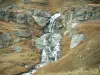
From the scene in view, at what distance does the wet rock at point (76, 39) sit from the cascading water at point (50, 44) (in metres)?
3.68

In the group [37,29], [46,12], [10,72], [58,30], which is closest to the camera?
[10,72]

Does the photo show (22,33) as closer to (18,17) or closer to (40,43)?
(40,43)

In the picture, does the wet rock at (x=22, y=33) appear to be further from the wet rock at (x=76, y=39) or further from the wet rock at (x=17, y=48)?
the wet rock at (x=76, y=39)

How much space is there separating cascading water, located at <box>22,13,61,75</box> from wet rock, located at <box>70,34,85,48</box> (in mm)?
3683

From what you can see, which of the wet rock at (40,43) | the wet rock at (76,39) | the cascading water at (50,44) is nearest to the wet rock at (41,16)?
the cascading water at (50,44)

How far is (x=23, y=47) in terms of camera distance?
68312 mm

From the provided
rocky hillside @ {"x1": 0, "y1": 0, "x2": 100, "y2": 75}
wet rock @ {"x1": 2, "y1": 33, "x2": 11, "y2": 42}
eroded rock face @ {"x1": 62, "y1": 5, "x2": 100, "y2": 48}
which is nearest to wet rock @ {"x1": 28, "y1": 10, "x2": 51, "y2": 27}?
rocky hillside @ {"x1": 0, "y1": 0, "x2": 100, "y2": 75}

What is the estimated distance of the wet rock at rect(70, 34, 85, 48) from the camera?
56.1 meters

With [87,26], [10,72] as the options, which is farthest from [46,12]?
[10,72]

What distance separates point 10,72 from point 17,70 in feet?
5.54

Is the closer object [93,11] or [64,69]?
[64,69]

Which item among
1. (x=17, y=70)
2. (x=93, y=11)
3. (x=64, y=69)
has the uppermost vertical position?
(x=93, y=11)

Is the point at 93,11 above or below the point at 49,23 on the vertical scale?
above

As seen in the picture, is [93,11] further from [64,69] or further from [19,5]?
[19,5]
